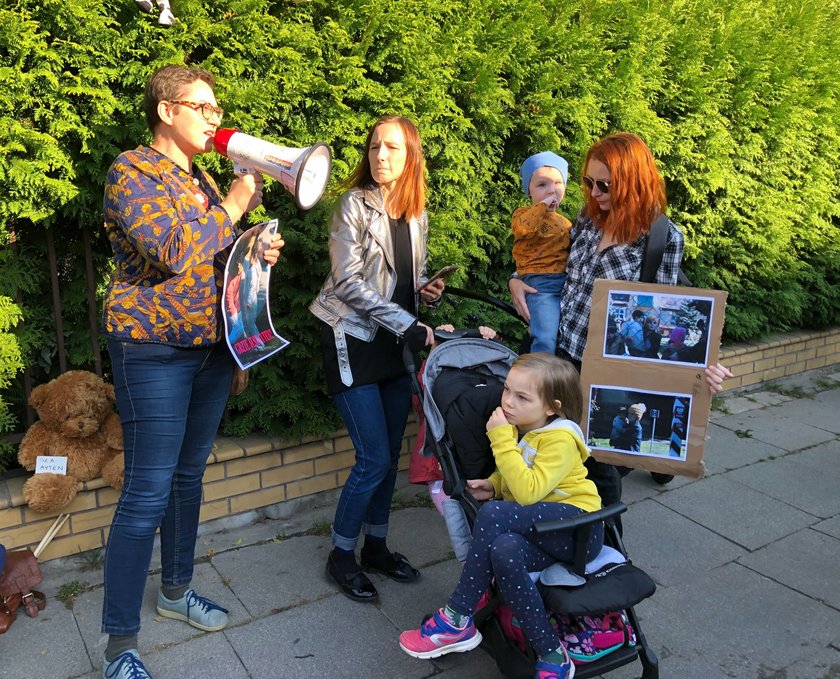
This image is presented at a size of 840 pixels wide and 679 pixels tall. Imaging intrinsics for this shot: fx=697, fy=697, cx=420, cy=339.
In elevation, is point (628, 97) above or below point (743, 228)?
above

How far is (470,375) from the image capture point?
9.66ft

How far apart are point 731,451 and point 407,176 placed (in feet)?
11.5

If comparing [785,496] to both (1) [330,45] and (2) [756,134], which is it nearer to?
(2) [756,134]

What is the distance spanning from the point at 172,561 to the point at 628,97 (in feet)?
13.5

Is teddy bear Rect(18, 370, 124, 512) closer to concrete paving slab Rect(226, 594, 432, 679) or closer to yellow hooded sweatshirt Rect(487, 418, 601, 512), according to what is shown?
concrete paving slab Rect(226, 594, 432, 679)

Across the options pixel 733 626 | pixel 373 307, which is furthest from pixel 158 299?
pixel 733 626

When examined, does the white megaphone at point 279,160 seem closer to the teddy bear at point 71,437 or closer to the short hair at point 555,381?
the short hair at point 555,381

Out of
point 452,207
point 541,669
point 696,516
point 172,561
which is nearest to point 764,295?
point 696,516

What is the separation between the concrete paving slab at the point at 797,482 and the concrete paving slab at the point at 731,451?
0.28 ft

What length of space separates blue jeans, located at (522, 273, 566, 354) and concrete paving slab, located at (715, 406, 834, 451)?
3.09 metres

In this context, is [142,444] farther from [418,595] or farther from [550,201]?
[550,201]

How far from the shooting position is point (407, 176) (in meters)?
3.07

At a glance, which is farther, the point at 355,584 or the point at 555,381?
the point at 355,584

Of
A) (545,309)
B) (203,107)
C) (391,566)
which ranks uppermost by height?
(203,107)
